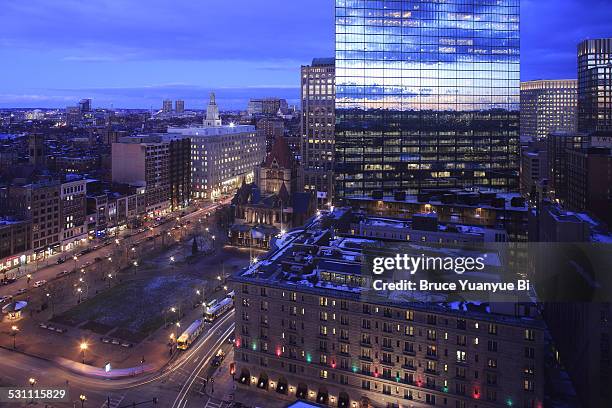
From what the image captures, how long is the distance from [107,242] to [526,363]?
361 ft

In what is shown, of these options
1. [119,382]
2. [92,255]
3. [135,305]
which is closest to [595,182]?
[135,305]

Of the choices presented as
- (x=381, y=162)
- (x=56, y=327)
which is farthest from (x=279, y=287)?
(x=381, y=162)

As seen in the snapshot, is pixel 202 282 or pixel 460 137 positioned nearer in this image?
pixel 202 282

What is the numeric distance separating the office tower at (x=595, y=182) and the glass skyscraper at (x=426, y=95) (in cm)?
2127

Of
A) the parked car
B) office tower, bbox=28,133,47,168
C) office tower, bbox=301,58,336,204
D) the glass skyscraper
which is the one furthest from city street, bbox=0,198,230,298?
the glass skyscraper

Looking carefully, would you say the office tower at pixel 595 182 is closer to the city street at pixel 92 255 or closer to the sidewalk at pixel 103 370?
the sidewalk at pixel 103 370

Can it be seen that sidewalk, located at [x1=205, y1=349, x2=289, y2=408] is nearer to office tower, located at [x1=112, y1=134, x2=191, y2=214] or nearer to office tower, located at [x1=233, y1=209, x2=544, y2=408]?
office tower, located at [x1=233, y1=209, x2=544, y2=408]

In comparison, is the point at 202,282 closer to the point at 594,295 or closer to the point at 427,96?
the point at 594,295

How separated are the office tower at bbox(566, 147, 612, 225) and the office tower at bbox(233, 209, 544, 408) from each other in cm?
7996

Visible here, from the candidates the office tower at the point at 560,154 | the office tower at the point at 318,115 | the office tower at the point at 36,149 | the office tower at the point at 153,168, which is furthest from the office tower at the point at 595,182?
the office tower at the point at 36,149

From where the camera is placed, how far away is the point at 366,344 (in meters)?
63.7

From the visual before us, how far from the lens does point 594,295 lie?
195 ft

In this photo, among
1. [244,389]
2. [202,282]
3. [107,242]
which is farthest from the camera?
[107,242]

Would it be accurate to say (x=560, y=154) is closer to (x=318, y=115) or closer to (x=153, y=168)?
(x=318, y=115)
